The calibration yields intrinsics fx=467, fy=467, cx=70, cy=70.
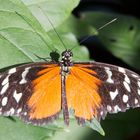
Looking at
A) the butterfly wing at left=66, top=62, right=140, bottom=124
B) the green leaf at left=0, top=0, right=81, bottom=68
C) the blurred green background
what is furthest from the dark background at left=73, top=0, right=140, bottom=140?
the green leaf at left=0, top=0, right=81, bottom=68

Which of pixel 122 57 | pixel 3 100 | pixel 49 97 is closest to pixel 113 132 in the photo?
pixel 122 57

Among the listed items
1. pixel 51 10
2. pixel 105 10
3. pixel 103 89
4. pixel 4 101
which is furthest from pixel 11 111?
pixel 105 10

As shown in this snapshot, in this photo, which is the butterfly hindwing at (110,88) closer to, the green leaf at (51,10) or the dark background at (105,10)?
the green leaf at (51,10)

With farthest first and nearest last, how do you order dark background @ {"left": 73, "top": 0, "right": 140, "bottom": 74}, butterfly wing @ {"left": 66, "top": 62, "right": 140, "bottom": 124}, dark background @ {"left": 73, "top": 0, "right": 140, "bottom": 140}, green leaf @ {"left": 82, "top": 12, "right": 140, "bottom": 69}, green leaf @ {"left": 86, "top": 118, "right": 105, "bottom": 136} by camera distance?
dark background @ {"left": 73, "top": 0, "right": 140, "bottom": 74} < green leaf @ {"left": 82, "top": 12, "right": 140, "bottom": 69} < dark background @ {"left": 73, "top": 0, "right": 140, "bottom": 140} < butterfly wing @ {"left": 66, "top": 62, "right": 140, "bottom": 124} < green leaf @ {"left": 86, "top": 118, "right": 105, "bottom": 136}

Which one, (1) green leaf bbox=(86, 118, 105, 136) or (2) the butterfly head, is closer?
(1) green leaf bbox=(86, 118, 105, 136)

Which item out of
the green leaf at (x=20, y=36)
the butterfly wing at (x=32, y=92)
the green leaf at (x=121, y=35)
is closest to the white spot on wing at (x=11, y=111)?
the butterfly wing at (x=32, y=92)

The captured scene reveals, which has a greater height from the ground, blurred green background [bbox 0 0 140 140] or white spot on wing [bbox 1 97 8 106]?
blurred green background [bbox 0 0 140 140]

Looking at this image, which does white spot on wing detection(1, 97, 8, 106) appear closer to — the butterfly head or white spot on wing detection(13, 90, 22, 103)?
white spot on wing detection(13, 90, 22, 103)

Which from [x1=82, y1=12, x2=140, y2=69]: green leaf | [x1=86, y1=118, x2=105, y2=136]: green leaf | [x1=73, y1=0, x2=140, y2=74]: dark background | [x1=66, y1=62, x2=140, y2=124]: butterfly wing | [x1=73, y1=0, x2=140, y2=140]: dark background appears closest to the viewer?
[x1=86, y1=118, x2=105, y2=136]: green leaf
